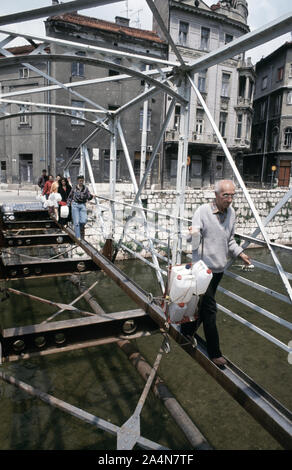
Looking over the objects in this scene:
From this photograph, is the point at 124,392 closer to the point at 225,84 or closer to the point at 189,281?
the point at 189,281

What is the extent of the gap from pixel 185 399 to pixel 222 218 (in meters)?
4.44

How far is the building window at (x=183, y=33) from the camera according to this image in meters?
28.2

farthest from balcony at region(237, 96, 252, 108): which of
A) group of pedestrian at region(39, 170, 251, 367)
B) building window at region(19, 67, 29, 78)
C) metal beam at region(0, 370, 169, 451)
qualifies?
metal beam at region(0, 370, 169, 451)

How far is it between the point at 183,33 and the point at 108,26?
6.68 m

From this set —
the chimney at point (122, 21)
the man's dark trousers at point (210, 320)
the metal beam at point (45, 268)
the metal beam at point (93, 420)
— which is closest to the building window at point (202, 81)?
the chimney at point (122, 21)

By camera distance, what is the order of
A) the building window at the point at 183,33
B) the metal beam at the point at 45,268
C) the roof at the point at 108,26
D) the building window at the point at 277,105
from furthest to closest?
the building window at the point at 277,105 < the building window at the point at 183,33 < the roof at the point at 108,26 < the metal beam at the point at 45,268

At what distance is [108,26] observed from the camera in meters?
26.3

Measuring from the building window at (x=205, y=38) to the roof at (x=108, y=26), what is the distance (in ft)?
A: 13.7

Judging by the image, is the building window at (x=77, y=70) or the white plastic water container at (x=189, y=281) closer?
the white plastic water container at (x=189, y=281)

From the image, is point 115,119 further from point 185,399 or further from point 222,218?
point 185,399

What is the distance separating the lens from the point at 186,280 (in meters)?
3.03

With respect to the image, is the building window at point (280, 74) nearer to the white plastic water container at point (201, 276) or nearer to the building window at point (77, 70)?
the building window at point (77, 70)
